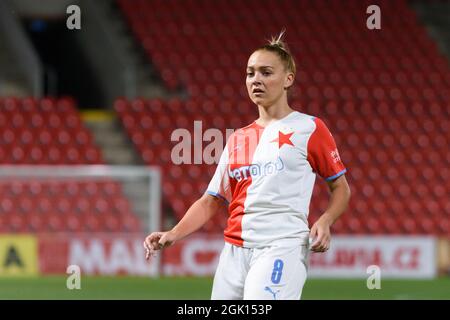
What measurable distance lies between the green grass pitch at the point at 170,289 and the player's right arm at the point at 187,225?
16.1 feet

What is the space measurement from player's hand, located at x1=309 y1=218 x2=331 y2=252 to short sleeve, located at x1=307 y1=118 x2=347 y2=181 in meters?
0.26

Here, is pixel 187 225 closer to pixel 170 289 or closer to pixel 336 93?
pixel 170 289

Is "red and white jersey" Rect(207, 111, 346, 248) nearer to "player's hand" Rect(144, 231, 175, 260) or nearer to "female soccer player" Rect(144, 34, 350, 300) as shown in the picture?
"female soccer player" Rect(144, 34, 350, 300)

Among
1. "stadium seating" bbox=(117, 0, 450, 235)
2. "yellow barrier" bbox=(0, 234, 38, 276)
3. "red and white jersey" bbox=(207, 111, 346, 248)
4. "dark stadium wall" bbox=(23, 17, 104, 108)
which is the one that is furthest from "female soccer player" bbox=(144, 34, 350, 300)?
"dark stadium wall" bbox=(23, 17, 104, 108)

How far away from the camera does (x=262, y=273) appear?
3.55 metres

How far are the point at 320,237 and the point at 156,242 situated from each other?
→ 0.63 meters

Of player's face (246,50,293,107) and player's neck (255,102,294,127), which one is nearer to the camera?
player's face (246,50,293,107)

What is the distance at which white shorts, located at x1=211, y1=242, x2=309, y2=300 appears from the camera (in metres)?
3.54

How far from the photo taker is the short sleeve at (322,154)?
3.73m

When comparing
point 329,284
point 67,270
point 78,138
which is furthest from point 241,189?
point 78,138

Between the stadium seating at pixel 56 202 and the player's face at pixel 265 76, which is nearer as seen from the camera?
the player's face at pixel 265 76

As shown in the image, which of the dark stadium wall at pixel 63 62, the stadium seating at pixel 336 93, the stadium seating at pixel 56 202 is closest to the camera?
the stadium seating at pixel 56 202

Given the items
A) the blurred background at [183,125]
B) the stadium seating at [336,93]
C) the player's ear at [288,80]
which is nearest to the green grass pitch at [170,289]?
the blurred background at [183,125]

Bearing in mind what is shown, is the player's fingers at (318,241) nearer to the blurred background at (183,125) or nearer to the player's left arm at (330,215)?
the player's left arm at (330,215)
